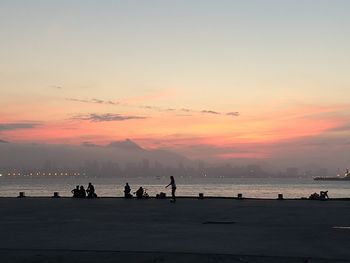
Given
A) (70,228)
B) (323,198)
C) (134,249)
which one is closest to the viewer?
(134,249)

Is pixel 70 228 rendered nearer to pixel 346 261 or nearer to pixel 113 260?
pixel 113 260

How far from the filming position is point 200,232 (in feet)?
59.3

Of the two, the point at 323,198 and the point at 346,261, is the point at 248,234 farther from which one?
the point at 323,198

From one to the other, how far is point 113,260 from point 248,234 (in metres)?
6.11

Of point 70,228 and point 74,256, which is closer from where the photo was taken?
point 74,256

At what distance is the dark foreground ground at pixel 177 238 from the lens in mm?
12977

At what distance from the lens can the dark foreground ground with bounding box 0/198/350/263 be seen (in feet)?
42.6

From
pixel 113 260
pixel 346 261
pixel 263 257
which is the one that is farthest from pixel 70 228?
pixel 346 261

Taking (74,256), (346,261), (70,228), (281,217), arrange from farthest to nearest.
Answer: (281,217) → (70,228) → (74,256) → (346,261)

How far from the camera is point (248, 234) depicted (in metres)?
17.3

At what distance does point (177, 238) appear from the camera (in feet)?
53.9

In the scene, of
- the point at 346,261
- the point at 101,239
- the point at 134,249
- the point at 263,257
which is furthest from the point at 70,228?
the point at 346,261

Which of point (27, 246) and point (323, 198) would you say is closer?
point (27, 246)

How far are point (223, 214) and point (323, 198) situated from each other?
17.2 m
